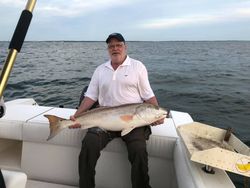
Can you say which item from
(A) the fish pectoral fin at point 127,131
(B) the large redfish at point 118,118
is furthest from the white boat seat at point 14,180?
(A) the fish pectoral fin at point 127,131

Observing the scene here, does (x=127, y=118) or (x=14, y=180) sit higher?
(x=127, y=118)

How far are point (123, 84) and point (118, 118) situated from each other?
1.97 ft

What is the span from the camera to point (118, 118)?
3250mm

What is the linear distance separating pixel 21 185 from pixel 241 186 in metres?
4.62

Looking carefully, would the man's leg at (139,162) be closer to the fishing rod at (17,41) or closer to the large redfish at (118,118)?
the large redfish at (118,118)

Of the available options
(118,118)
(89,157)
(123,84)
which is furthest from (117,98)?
(89,157)

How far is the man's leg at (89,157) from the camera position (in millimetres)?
3326

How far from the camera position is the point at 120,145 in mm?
3551

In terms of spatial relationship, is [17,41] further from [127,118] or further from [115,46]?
[115,46]

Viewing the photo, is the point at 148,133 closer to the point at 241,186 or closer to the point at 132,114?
the point at 132,114

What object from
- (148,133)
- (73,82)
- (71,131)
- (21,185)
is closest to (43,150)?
(71,131)

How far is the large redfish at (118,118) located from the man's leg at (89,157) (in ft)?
0.47

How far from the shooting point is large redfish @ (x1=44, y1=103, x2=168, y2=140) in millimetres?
3244

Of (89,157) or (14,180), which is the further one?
(89,157)
